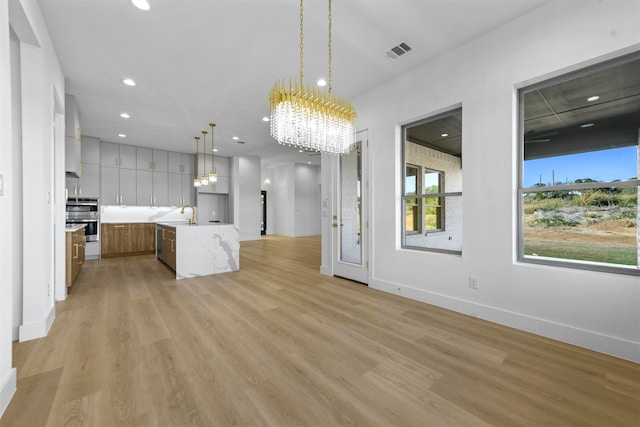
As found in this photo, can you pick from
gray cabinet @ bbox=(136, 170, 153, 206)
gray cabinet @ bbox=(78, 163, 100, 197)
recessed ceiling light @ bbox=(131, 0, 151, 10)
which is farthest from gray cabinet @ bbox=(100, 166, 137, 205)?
recessed ceiling light @ bbox=(131, 0, 151, 10)

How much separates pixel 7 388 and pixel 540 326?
4028mm

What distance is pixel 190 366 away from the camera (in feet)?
6.56

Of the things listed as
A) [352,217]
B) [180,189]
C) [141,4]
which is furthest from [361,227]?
[180,189]

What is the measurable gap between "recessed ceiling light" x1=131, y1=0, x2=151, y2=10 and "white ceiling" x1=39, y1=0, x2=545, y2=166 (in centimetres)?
5

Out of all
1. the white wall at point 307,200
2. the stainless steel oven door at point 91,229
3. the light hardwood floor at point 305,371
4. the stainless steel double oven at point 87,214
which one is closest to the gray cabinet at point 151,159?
the stainless steel double oven at point 87,214

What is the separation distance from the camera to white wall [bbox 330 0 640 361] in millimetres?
2186

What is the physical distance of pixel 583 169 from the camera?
2.47 meters

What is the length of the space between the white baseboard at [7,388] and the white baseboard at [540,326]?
3636 millimetres

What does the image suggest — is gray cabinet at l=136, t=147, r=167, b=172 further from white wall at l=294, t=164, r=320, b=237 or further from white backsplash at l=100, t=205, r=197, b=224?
white wall at l=294, t=164, r=320, b=237

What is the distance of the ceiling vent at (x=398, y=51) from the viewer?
3.15 metres

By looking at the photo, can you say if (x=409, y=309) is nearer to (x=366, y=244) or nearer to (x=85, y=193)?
(x=366, y=244)

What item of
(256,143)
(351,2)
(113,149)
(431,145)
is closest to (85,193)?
(113,149)

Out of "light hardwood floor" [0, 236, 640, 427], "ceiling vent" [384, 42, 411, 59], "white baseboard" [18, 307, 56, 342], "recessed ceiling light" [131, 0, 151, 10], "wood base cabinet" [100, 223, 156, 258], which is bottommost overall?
"light hardwood floor" [0, 236, 640, 427]

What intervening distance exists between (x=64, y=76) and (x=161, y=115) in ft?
5.32
